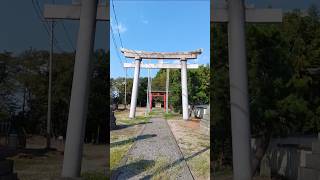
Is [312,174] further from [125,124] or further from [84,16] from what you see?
[125,124]

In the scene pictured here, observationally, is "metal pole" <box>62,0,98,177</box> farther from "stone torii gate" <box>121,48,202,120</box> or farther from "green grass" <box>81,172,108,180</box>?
"stone torii gate" <box>121,48,202,120</box>

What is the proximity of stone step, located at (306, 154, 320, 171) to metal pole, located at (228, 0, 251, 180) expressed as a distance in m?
1.33

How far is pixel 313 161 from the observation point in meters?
6.81

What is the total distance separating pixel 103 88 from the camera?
9.80m

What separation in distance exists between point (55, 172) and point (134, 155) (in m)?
3.16

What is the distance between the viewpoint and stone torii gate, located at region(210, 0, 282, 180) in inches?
234

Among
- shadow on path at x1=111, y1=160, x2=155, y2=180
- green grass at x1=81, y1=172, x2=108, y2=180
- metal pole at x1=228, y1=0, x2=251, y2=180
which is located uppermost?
metal pole at x1=228, y1=0, x2=251, y2=180

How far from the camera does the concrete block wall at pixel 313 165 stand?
669 centimetres

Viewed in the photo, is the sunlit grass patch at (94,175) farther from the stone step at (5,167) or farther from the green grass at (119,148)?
the stone step at (5,167)

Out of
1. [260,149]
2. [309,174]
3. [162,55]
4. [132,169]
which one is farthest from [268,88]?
[162,55]

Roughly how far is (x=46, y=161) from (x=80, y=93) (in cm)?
391

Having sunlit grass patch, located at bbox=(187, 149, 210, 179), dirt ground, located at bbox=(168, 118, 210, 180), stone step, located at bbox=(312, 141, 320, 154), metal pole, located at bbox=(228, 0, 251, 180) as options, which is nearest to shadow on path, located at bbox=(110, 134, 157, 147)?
dirt ground, located at bbox=(168, 118, 210, 180)

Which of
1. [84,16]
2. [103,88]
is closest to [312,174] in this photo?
[84,16]

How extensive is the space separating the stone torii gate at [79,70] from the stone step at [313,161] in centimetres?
334
